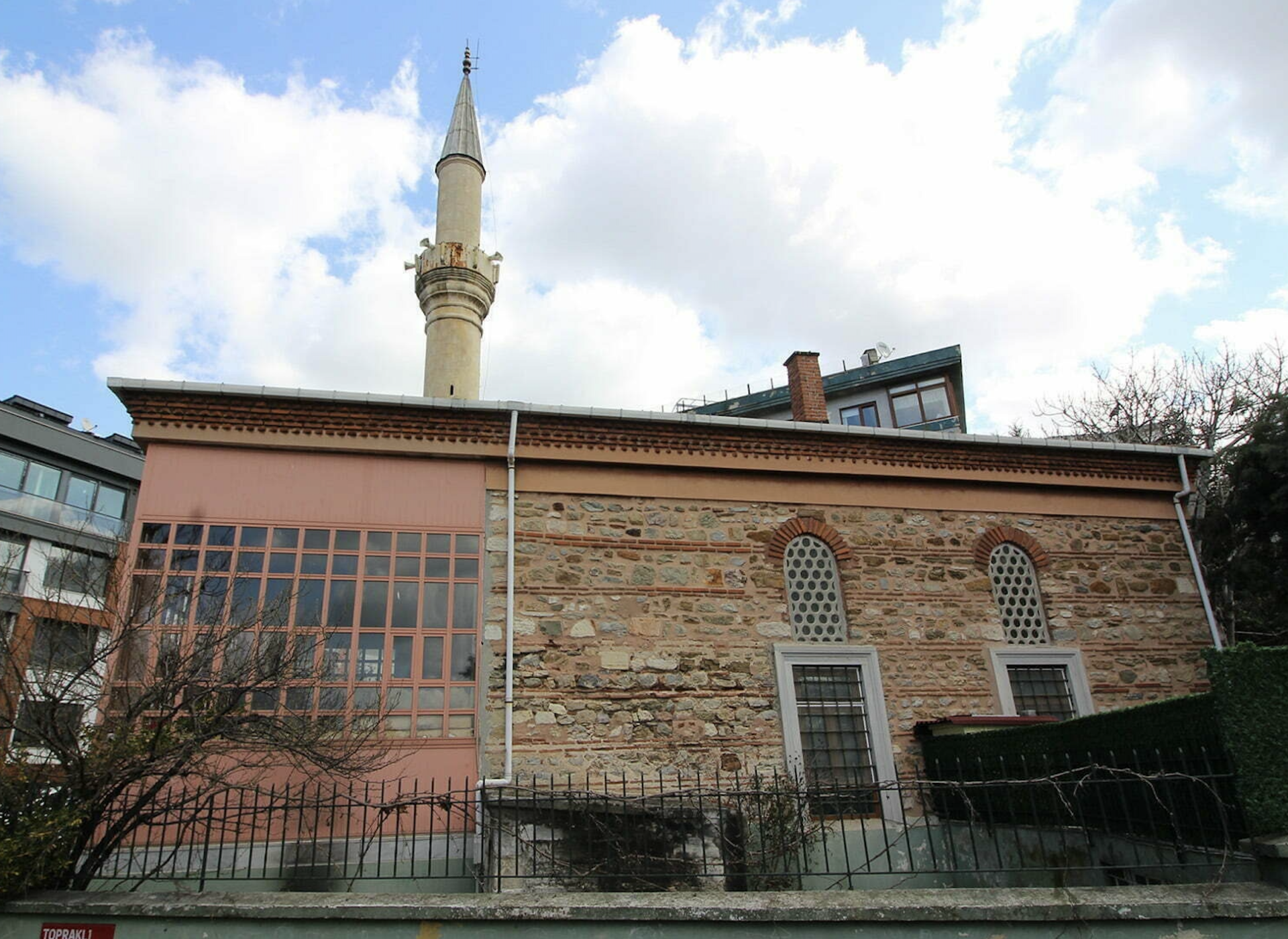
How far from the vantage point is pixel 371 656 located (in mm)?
7859

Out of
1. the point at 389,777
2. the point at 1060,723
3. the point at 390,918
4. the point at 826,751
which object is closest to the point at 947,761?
the point at 826,751

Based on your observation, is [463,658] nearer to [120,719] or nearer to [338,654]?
[338,654]

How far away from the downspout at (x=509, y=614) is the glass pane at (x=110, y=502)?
18.0 meters

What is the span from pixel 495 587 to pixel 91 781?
391cm

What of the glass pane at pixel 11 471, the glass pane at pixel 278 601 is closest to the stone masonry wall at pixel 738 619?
the glass pane at pixel 278 601

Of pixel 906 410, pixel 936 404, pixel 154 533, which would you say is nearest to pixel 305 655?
pixel 154 533

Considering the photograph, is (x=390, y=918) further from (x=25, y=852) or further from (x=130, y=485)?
(x=130, y=485)

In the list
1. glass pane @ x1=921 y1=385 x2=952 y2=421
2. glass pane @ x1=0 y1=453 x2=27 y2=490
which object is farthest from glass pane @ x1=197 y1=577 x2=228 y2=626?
glass pane @ x1=921 y1=385 x2=952 y2=421

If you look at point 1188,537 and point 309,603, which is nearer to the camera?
point 309,603

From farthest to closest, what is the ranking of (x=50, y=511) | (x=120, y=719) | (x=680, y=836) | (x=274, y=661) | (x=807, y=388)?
(x=50, y=511)
(x=807, y=388)
(x=680, y=836)
(x=274, y=661)
(x=120, y=719)

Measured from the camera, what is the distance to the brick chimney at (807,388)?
1362 centimetres

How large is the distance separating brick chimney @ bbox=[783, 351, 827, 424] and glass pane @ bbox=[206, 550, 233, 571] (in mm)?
8659

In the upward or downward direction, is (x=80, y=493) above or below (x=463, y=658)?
above

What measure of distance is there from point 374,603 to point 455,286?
860 centimetres
